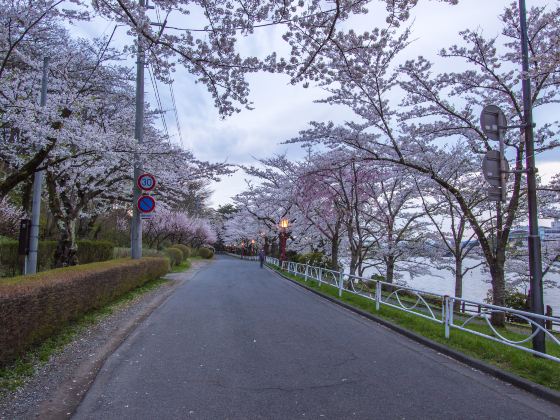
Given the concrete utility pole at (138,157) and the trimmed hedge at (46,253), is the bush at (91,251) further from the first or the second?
the concrete utility pole at (138,157)

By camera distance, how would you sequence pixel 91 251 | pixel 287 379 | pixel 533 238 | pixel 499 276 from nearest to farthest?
pixel 287 379, pixel 533 238, pixel 499 276, pixel 91 251

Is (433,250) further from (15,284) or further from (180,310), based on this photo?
(15,284)

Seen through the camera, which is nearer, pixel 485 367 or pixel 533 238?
pixel 485 367

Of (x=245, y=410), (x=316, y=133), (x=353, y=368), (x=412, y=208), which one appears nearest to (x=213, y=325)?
(x=353, y=368)

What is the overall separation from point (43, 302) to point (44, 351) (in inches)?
25.7

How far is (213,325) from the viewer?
8.51 metres

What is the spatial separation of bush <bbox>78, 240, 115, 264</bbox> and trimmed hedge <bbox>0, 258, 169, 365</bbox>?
30.6 feet

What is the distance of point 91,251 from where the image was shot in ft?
61.1

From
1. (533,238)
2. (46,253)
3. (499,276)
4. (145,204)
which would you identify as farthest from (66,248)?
(533,238)

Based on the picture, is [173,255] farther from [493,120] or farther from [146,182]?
[493,120]

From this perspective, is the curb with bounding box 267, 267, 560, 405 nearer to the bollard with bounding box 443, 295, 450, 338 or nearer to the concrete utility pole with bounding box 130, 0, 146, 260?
the bollard with bounding box 443, 295, 450, 338

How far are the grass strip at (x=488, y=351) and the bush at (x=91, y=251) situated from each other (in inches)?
518

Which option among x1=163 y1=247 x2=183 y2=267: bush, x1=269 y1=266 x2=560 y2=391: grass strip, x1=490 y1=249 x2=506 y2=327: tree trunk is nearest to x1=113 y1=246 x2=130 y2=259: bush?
x1=163 y1=247 x2=183 y2=267: bush

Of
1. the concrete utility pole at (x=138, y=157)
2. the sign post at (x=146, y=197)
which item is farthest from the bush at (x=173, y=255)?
the sign post at (x=146, y=197)
